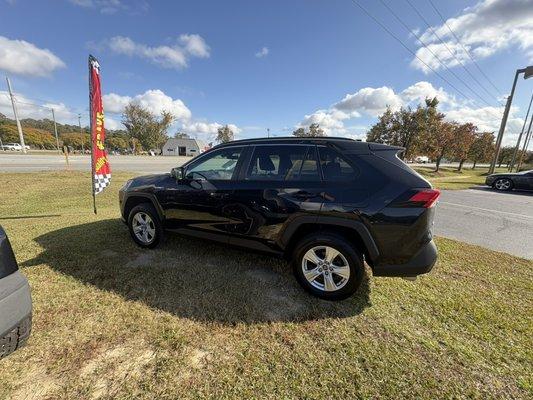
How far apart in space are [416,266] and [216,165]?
106 inches

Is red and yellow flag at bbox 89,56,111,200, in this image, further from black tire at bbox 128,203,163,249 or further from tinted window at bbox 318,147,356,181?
tinted window at bbox 318,147,356,181

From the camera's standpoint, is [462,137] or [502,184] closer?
[502,184]

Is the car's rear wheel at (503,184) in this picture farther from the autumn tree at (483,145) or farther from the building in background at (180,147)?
the building in background at (180,147)

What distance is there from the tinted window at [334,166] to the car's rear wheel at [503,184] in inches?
A: 629

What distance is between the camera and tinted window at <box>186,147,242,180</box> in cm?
352

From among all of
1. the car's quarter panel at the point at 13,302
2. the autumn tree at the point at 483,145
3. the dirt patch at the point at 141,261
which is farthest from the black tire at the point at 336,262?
the autumn tree at the point at 483,145

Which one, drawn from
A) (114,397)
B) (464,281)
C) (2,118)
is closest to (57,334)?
(114,397)

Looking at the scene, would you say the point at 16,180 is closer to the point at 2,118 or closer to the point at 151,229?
the point at 151,229

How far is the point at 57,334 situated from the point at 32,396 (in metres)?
0.62

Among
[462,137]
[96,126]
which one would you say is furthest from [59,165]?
[462,137]

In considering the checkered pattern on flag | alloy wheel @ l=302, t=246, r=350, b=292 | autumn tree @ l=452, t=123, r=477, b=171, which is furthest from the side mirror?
autumn tree @ l=452, t=123, r=477, b=171

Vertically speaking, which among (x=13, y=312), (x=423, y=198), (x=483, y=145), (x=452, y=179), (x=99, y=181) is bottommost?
(x=452, y=179)

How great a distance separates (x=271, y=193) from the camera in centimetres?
305

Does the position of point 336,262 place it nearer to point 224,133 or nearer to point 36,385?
point 36,385
